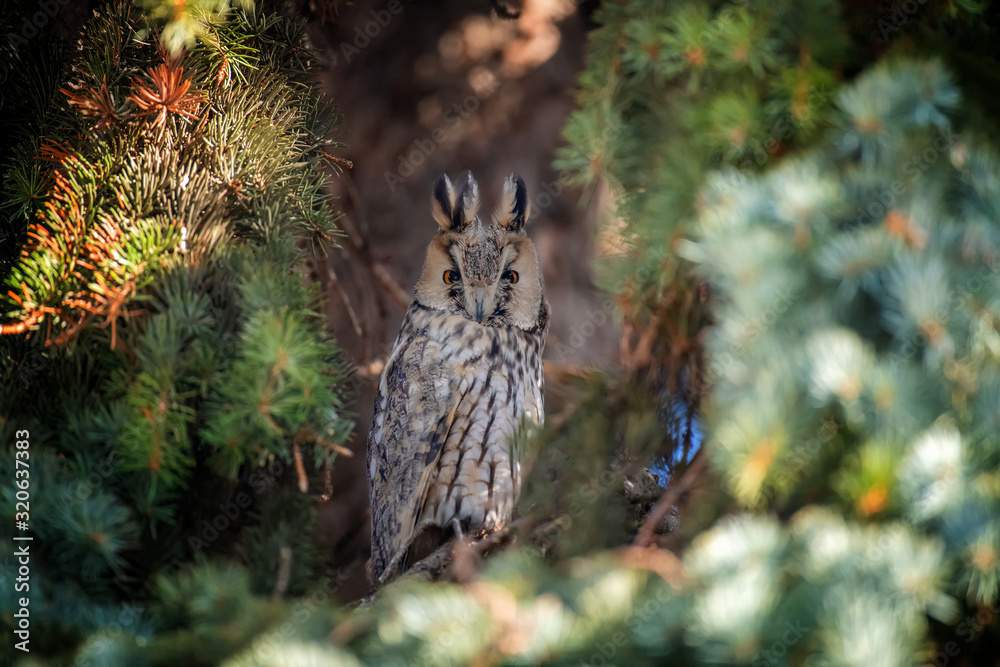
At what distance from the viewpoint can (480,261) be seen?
229 centimetres

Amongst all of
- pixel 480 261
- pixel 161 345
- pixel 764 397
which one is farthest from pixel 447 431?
pixel 764 397

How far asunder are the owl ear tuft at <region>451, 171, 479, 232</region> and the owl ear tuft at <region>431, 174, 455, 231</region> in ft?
0.05

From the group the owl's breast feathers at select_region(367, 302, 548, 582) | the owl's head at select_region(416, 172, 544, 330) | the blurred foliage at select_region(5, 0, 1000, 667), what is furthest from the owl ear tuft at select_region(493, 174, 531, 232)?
the blurred foliage at select_region(5, 0, 1000, 667)

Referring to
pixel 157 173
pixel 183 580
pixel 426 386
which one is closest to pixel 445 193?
pixel 426 386

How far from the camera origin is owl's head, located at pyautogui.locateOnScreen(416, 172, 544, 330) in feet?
7.55

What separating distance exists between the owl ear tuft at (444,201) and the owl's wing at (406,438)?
1.26ft

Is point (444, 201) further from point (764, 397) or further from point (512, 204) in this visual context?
point (764, 397)

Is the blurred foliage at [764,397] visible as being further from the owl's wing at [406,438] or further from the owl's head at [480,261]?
the owl's head at [480,261]

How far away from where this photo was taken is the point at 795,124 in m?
0.94

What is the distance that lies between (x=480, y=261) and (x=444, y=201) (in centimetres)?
24

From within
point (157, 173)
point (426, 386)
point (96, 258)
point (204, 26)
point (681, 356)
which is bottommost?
point (426, 386)

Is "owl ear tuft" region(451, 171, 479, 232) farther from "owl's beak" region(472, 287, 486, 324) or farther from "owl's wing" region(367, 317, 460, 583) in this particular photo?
"owl's wing" region(367, 317, 460, 583)

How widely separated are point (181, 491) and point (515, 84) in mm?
2635

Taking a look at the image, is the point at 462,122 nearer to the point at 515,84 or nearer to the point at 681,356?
the point at 515,84
